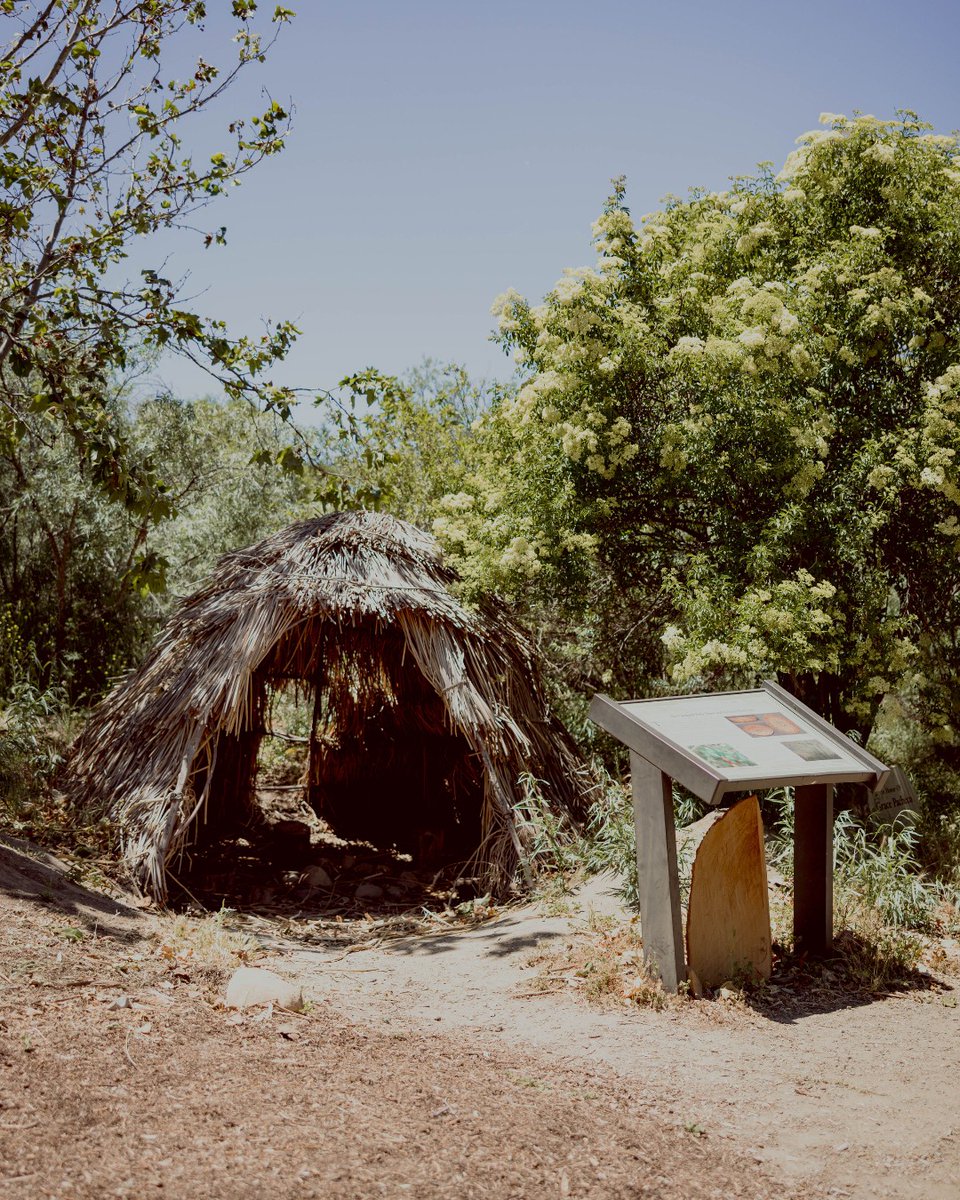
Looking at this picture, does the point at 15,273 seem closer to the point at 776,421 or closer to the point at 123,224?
the point at 123,224

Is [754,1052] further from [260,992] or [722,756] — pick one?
[260,992]

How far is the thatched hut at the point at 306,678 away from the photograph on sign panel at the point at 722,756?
7.65ft

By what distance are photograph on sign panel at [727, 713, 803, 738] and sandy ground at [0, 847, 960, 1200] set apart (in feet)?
4.03

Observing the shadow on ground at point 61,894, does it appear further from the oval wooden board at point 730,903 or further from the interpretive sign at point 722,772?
the oval wooden board at point 730,903

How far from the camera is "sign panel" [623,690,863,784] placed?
445cm

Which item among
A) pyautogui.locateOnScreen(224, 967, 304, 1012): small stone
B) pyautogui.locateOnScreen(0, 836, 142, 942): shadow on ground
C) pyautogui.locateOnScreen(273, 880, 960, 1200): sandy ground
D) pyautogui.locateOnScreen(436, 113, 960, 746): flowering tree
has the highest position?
pyautogui.locateOnScreen(436, 113, 960, 746): flowering tree

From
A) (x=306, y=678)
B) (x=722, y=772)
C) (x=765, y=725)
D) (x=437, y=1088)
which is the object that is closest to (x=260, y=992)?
(x=437, y=1088)

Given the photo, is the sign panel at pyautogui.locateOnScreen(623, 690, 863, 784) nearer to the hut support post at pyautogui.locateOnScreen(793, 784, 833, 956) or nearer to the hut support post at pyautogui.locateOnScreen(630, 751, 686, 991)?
the hut support post at pyautogui.locateOnScreen(630, 751, 686, 991)

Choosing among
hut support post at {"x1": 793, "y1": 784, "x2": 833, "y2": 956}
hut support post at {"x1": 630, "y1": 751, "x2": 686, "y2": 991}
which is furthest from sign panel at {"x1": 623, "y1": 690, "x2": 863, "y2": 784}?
hut support post at {"x1": 793, "y1": 784, "x2": 833, "y2": 956}

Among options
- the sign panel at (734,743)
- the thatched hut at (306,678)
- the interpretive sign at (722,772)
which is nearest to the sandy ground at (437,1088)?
the interpretive sign at (722,772)

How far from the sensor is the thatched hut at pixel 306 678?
6551mm

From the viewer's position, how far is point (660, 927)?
464cm

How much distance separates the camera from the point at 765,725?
4.93 meters

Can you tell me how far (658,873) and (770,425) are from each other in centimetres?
321
